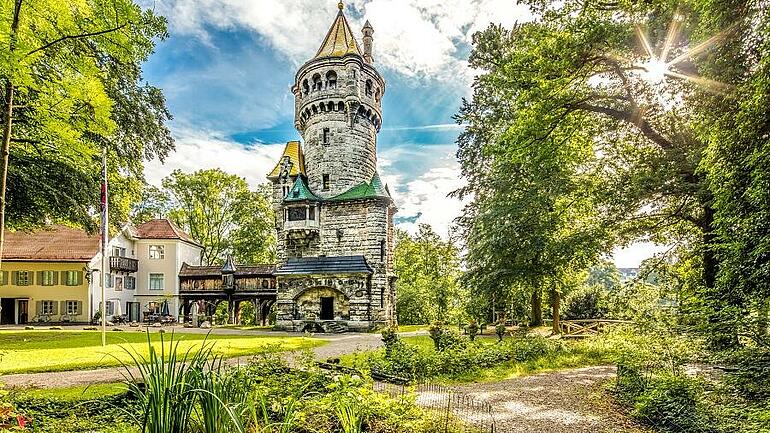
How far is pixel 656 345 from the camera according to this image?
9.52 metres

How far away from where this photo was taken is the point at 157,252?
40062 millimetres

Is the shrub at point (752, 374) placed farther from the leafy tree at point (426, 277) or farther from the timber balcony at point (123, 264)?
the timber balcony at point (123, 264)

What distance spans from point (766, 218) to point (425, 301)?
31298mm

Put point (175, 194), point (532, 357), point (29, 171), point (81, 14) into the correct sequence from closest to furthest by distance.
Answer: point (81, 14)
point (532, 357)
point (29, 171)
point (175, 194)

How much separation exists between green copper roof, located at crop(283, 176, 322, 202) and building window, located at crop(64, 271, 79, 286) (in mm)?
18395

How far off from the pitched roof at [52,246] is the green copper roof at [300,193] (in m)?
17.5

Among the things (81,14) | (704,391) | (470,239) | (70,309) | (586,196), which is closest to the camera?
(704,391)

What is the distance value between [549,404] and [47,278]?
1529 inches

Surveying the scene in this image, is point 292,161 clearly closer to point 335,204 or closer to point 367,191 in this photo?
point 335,204

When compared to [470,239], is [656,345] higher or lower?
lower

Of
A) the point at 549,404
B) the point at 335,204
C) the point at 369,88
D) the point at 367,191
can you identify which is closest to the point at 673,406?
the point at 549,404

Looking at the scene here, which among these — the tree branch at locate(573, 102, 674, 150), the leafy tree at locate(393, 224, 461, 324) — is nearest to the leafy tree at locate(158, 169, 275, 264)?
the leafy tree at locate(393, 224, 461, 324)

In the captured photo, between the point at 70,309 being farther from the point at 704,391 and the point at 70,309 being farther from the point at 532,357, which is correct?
the point at 704,391

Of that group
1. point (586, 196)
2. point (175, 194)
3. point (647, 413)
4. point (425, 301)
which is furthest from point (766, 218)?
point (175, 194)
